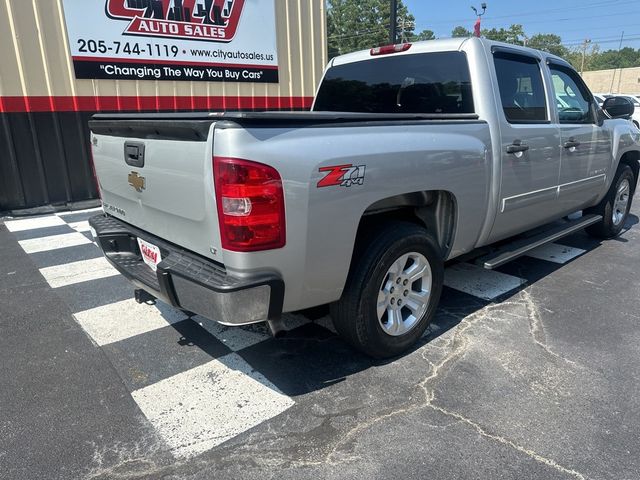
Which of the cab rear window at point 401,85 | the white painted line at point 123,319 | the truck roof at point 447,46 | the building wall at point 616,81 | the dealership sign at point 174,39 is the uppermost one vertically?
the building wall at point 616,81

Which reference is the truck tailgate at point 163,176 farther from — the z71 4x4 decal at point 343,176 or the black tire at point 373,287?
the black tire at point 373,287

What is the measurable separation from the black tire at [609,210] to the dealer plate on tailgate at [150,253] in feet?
15.9

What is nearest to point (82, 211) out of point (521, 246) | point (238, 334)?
point (238, 334)

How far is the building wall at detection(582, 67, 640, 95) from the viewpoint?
6950 centimetres

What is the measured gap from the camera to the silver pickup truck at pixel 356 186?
7.30 feet

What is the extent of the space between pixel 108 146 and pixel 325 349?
199cm

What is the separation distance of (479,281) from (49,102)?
666 cm

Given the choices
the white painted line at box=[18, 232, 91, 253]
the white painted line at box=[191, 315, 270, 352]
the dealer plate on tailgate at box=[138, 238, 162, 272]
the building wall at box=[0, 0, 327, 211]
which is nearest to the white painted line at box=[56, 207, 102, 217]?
the building wall at box=[0, 0, 327, 211]

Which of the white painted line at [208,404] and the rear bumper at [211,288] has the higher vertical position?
the rear bumper at [211,288]

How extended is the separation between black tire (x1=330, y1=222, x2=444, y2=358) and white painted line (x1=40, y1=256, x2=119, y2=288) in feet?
9.45

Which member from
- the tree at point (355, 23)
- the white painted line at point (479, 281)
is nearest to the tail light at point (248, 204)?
the white painted line at point (479, 281)

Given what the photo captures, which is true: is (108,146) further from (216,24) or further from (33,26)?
(216,24)

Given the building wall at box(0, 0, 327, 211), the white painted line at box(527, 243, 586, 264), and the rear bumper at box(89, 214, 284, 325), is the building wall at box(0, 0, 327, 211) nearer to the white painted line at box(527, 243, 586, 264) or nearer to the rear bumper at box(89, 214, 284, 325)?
the rear bumper at box(89, 214, 284, 325)

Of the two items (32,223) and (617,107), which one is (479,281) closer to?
(617,107)
